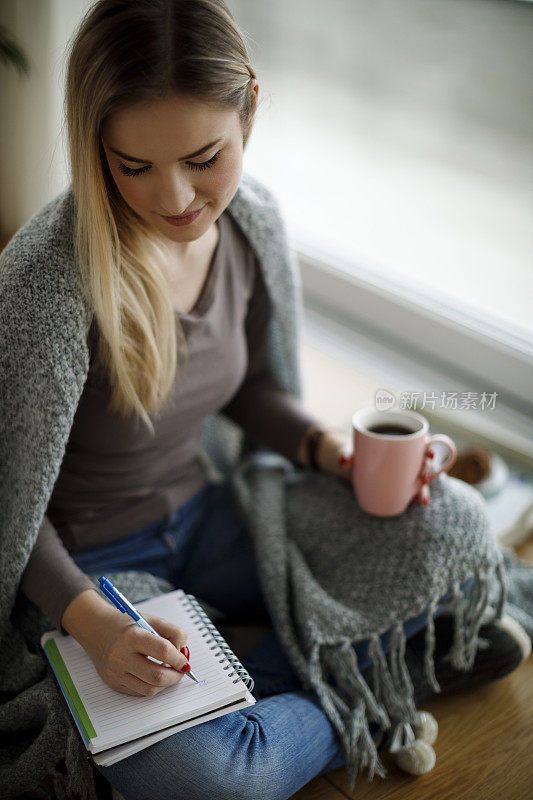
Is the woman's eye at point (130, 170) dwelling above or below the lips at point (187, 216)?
above

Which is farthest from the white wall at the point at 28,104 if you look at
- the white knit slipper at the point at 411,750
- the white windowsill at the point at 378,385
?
the white knit slipper at the point at 411,750

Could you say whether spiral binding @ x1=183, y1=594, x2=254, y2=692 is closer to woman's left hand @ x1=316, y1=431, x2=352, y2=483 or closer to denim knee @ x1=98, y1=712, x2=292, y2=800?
denim knee @ x1=98, y1=712, x2=292, y2=800

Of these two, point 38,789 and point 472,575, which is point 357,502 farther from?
point 38,789

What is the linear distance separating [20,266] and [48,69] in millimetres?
543

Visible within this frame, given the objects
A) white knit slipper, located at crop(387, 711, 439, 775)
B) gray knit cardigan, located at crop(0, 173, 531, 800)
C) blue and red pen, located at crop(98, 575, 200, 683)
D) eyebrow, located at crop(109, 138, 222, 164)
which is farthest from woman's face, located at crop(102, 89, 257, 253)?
white knit slipper, located at crop(387, 711, 439, 775)

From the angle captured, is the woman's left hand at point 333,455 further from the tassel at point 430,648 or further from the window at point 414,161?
the window at point 414,161

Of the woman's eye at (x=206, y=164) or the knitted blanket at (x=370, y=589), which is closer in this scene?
the woman's eye at (x=206, y=164)

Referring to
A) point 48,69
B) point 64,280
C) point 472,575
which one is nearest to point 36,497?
point 64,280

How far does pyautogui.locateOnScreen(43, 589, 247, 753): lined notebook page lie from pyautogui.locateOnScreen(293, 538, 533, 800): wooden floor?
0.25 m

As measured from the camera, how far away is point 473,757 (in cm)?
95

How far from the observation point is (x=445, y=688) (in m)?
1.00

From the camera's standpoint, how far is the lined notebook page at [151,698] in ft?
2.36

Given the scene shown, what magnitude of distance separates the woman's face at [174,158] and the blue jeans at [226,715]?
1.45 ft

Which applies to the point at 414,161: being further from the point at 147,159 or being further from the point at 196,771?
the point at 196,771
